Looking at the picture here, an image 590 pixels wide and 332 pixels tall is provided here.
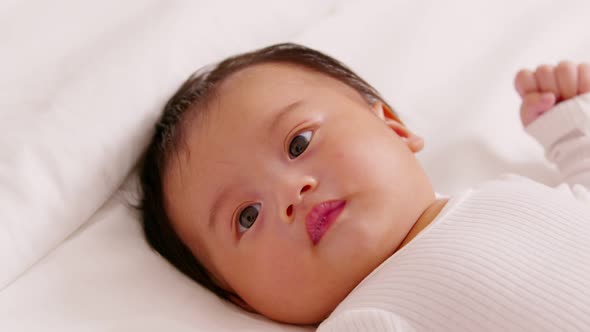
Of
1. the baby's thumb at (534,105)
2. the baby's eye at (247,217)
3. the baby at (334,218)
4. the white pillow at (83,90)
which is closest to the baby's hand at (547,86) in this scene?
the baby's thumb at (534,105)

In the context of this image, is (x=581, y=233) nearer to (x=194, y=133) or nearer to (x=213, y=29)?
(x=194, y=133)

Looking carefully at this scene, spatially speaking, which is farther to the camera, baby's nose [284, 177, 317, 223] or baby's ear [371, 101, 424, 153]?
baby's ear [371, 101, 424, 153]

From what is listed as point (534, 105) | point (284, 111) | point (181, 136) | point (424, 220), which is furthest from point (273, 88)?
point (534, 105)

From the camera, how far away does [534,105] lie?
4.67ft

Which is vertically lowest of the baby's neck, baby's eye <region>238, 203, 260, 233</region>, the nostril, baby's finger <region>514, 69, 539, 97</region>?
baby's eye <region>238, 203, 260, 233</region>

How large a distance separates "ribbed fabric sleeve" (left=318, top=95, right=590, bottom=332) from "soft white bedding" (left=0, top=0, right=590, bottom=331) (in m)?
0.22

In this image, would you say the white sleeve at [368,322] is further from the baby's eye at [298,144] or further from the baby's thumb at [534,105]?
the baby's thumb at [534,105]

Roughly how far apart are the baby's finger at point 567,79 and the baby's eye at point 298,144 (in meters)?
0.62

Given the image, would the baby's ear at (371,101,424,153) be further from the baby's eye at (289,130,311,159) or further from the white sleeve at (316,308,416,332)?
the white sleeve at (316,308,416,332)

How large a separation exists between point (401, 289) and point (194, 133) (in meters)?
0.45

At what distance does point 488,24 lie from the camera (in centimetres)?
167

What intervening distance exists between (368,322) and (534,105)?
72cm

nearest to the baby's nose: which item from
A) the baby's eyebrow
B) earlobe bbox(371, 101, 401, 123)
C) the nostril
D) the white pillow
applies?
the nostril

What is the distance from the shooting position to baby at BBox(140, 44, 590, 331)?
36.0 inches
